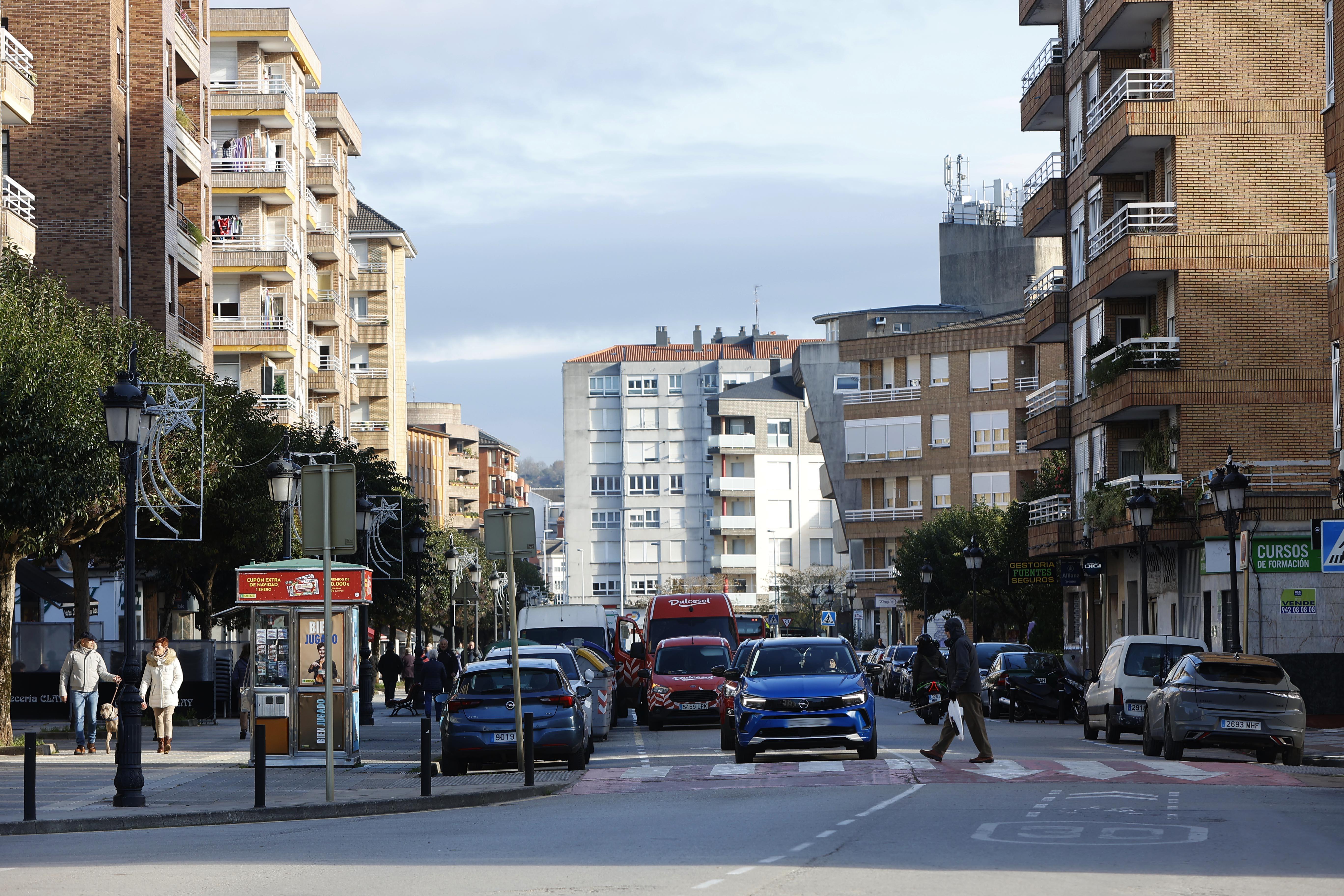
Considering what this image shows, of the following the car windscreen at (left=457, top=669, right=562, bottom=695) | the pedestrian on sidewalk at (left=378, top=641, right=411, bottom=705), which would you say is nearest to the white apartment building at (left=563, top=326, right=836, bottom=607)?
the pedestrian on sidewalk at (left=378, top=641, right=411, bottom=705)

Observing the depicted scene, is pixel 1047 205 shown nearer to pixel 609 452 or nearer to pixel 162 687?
pixel 162 687

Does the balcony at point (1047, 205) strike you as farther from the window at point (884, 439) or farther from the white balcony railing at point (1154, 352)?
the window at point (884, 439)

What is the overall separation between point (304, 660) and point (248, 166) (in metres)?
53.2

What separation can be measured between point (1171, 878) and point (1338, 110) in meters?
24.1

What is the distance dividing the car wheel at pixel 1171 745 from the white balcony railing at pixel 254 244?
181ft

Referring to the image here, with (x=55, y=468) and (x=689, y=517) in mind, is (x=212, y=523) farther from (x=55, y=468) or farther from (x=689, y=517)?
(x=689, y=517)

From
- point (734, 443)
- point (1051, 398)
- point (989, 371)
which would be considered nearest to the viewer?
point (1051, 398)

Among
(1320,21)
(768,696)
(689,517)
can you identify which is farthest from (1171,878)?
(689,517)

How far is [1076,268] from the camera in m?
52.7

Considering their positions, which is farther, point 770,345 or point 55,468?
point 770,345

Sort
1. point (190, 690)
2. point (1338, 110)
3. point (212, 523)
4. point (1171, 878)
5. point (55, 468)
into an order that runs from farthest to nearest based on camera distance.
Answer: point (212, 523) < point (190, 690) < point (1338, 110) < point (55, 468) < point (1171, 878)

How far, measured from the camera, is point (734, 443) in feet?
509

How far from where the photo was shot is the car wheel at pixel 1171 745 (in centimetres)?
2427

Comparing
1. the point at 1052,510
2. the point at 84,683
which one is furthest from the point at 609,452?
the point at 84,683
